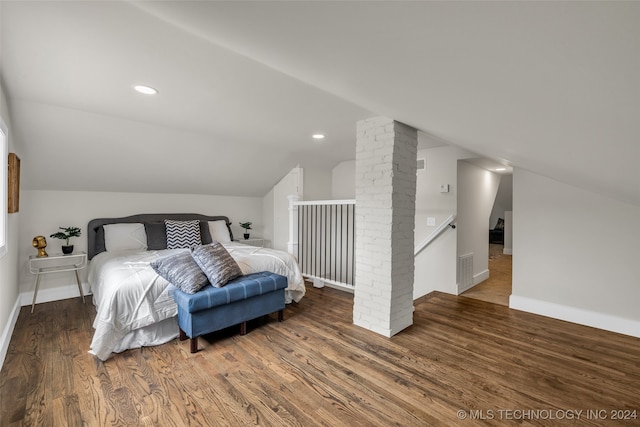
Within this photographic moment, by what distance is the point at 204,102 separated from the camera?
2.56 m

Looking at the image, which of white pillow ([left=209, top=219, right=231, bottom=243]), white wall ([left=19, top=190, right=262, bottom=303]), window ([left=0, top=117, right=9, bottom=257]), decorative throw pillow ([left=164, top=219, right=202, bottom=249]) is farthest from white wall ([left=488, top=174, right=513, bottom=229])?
window ([left=0, top=117, right=9, bottom=257])

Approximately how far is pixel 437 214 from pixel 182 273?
3442 mm

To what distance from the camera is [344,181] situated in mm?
5367

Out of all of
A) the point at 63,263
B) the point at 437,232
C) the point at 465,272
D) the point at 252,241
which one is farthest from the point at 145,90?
the point at 465,272

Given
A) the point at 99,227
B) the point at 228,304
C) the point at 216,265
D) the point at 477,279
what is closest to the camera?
the point at 228,304

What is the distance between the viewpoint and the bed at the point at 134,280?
2.31 m

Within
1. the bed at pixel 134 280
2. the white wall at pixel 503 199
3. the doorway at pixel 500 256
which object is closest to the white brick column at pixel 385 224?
the bed at pixel 134 280

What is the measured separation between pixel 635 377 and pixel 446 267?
84.8 inches

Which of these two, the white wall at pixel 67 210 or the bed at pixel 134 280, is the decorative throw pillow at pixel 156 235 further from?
the white wall at pixel 67 210

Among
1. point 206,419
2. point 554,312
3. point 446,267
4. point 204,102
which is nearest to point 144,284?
point 206,419

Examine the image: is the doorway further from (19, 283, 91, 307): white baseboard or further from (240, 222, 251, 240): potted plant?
→ (19, 283, 91, 307): white baseboard

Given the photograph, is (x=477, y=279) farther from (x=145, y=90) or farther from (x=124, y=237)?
(x=124, y=237)

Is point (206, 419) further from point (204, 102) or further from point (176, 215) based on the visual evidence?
point (176, 215)

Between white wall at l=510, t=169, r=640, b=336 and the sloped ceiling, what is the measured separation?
106 centimetres
